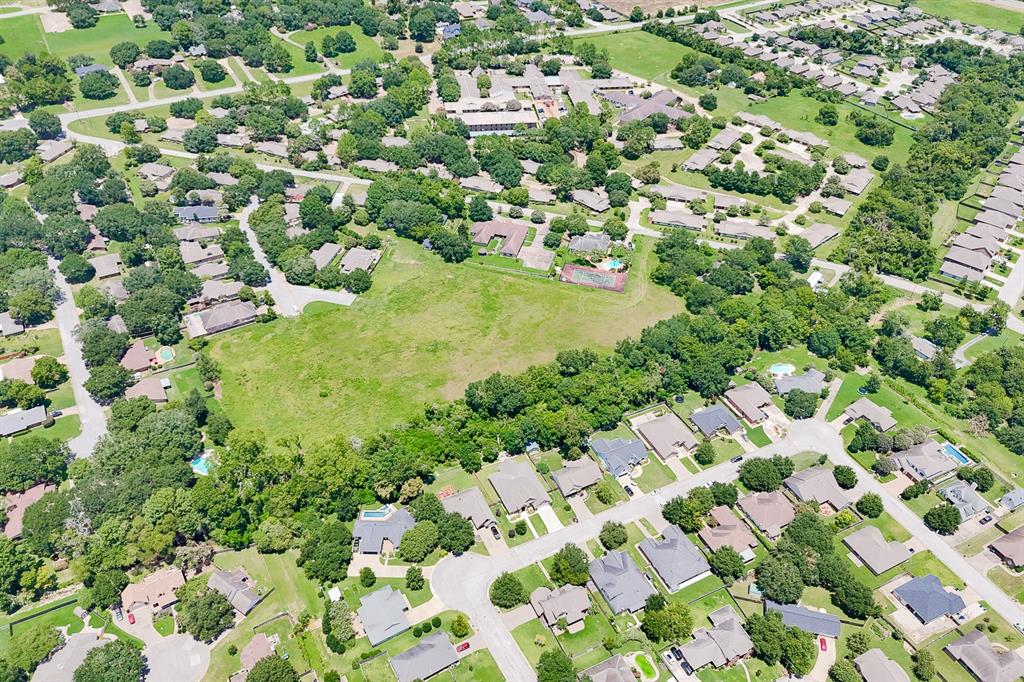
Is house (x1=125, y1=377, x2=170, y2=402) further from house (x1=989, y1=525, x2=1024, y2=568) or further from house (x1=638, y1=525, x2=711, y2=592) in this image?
house (x1=989, y1=525, x2=1024, y2=568)

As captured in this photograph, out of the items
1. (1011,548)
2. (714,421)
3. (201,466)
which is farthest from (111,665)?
(1011,548)

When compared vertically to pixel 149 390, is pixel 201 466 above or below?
below

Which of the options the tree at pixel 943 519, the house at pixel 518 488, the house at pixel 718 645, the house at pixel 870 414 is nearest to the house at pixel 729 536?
the house at pixel 718 645

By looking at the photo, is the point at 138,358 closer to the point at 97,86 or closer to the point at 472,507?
the point at 472,507

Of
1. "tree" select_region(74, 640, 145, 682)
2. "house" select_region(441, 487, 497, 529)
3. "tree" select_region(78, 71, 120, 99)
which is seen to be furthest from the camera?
"tree" select_region(78, 71, 120, 99)

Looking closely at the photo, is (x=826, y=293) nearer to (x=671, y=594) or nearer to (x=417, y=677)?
(x=671, y=594)

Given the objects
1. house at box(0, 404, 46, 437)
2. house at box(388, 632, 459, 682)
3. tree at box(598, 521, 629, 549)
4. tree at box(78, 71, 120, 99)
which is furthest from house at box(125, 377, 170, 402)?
tree at box(78, 71, 120, 99)

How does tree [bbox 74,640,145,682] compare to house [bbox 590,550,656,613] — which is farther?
house [bbox 590,550,656,613]

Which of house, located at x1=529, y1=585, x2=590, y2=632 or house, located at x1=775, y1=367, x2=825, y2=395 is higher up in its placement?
house, located at x1=775, y1=367, x2=825, y2=395
